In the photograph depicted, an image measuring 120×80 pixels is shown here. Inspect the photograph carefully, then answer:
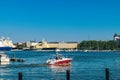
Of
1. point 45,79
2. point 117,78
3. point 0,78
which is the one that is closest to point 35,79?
point 45,79

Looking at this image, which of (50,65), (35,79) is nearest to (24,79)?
(35,79)

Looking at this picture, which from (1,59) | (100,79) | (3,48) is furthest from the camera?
(3,48)

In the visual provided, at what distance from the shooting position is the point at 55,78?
54.8m

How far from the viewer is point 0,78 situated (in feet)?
177

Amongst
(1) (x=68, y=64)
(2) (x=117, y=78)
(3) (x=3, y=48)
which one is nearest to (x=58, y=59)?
(1) (x=68, y=64)

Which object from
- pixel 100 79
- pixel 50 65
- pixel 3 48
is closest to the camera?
pixel 100 79

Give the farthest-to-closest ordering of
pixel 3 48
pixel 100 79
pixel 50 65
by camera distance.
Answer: pixel 3 48
pixel 50 65
pixel 100 79

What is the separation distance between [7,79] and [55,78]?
248 inches

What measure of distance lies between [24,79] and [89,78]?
8148 mm

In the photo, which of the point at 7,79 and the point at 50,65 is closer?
the point at 7,79

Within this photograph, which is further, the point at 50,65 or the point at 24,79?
the point at 50,65

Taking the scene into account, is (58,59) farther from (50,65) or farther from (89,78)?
(89,78)

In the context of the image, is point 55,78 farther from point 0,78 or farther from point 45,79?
point 0,78

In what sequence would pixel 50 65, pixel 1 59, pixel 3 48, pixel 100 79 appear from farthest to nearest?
pixel 3 48, pixel 1 59, pixel 50 65, pixel 100 79
